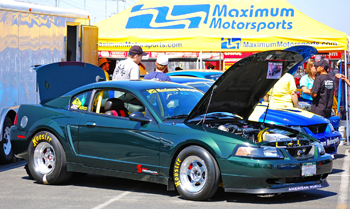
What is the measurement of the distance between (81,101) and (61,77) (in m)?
1.28

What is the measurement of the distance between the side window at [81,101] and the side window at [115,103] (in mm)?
117

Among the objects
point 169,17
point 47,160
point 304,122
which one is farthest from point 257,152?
point 169,17

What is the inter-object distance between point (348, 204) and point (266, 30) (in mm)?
9571

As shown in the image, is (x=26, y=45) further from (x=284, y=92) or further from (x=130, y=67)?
(x=284, y=92)

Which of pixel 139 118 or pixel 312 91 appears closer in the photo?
pixel 139 118

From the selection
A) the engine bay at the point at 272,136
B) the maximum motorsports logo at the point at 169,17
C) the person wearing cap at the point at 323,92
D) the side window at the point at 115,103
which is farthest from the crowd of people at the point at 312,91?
the maximum motorsports logo at the point at 169,17

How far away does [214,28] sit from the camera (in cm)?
1504

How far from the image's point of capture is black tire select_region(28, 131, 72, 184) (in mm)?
6785

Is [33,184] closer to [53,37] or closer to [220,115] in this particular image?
[220,115]

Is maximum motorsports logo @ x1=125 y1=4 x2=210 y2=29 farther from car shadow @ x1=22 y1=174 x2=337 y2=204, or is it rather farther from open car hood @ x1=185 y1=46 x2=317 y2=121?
open car hood @ x1=185 y1=46 x2=317 y2=121

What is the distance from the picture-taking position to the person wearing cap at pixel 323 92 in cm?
1074

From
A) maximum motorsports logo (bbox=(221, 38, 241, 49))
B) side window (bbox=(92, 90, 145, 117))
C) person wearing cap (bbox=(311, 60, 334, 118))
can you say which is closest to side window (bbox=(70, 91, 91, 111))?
side window (bbox=(92, 90, 145, 117))

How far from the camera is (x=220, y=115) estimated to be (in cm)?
668

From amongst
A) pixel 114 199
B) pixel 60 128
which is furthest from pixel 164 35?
pixel 114 199
